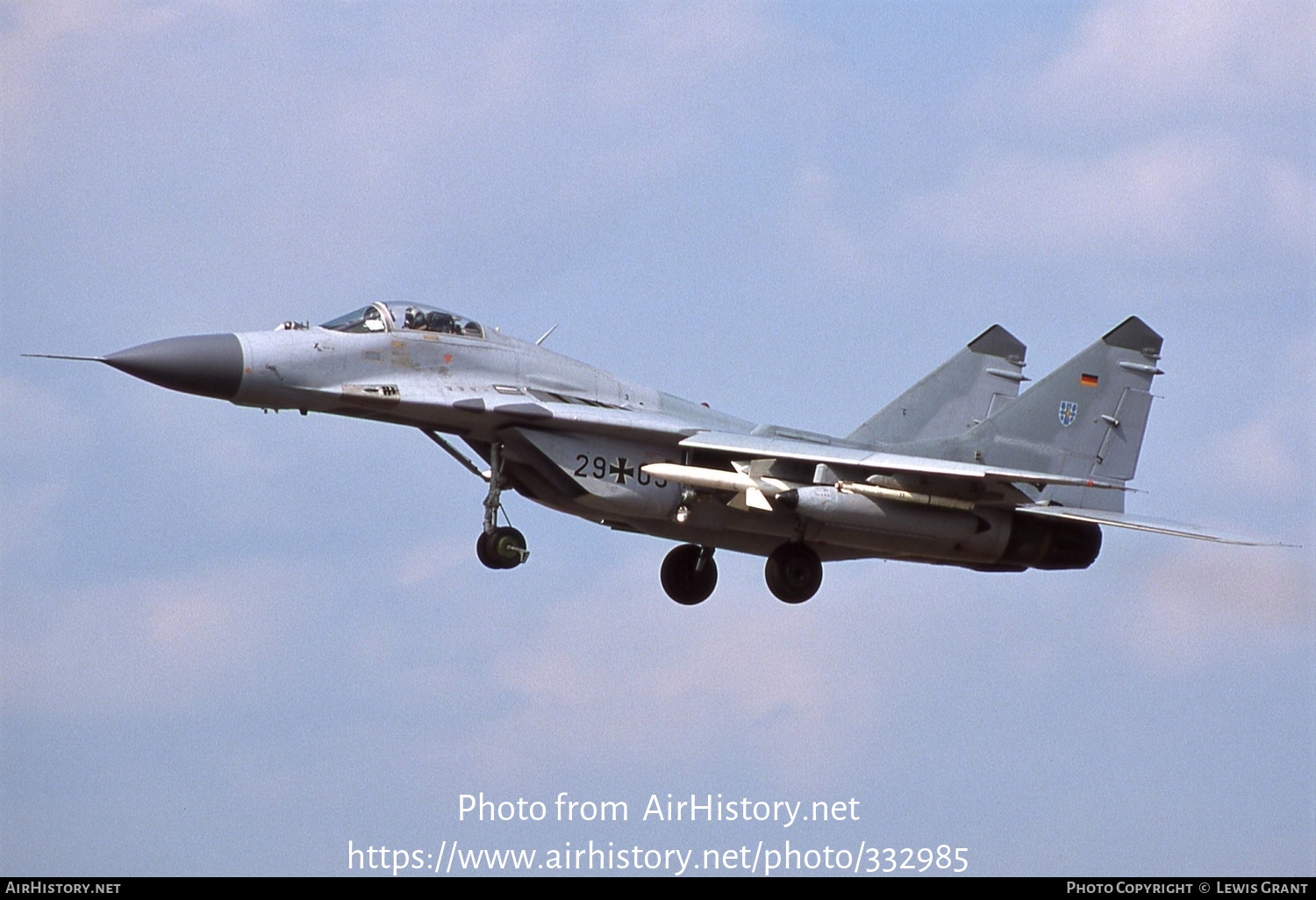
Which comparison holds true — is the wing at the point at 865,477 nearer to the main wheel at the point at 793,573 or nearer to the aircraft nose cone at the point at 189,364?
the main wheel at the point at 793,573

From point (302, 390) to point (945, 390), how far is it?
8.23 meters

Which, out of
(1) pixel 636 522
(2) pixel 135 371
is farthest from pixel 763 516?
(2) pixel 135 371

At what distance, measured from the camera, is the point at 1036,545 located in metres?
23.0

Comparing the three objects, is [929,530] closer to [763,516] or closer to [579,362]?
[763,516]

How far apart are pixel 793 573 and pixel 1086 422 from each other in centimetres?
424

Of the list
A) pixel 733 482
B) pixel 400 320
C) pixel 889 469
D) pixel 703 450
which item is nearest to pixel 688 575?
pixel 703 450

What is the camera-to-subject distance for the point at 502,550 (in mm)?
21234

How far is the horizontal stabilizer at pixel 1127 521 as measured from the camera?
21.3 metres

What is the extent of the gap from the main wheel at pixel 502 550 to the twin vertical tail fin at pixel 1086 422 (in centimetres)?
595

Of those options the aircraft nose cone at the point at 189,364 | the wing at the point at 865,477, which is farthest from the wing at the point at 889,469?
the aircraft nose cone at the point at 189,364

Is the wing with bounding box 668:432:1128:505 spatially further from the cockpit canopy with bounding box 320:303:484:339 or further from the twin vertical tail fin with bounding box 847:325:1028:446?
the cockpit canopy with bounding box 320:303:484:339
